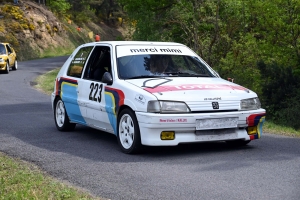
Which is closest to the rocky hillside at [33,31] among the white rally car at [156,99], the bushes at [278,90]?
the bushes at [278,90]

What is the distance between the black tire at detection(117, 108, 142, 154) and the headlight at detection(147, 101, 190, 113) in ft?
1.15

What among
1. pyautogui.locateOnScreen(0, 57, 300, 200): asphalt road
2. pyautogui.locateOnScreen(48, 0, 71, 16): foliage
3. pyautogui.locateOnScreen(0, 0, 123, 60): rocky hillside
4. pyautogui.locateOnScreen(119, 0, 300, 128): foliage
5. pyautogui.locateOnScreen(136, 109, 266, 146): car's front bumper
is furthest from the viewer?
pyautogui.locateOnScreen(48, 0, 71, 16): foliage

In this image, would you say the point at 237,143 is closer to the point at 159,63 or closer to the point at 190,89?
the point at 190,89

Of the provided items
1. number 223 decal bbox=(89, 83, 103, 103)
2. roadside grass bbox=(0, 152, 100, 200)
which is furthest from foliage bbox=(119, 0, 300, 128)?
roadside grass bbox=(0, 152, 100, 200)

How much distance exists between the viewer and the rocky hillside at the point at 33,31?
4972 centimetres

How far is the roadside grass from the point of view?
625cm

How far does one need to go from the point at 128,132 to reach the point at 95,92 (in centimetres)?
126

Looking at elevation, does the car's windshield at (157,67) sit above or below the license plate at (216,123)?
above

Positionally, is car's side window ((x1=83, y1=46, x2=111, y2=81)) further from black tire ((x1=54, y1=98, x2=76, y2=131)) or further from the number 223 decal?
black tire ((x1=54, y1=98, x2=76, y2=131))

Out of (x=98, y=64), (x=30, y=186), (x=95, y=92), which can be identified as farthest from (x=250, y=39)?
(x=30, y=186)

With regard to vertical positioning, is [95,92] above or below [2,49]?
above

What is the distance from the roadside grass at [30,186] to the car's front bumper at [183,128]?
4.99ft

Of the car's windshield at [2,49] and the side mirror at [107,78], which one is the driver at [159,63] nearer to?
the side mirror at [107,78]

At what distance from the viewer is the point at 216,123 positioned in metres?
8.52
